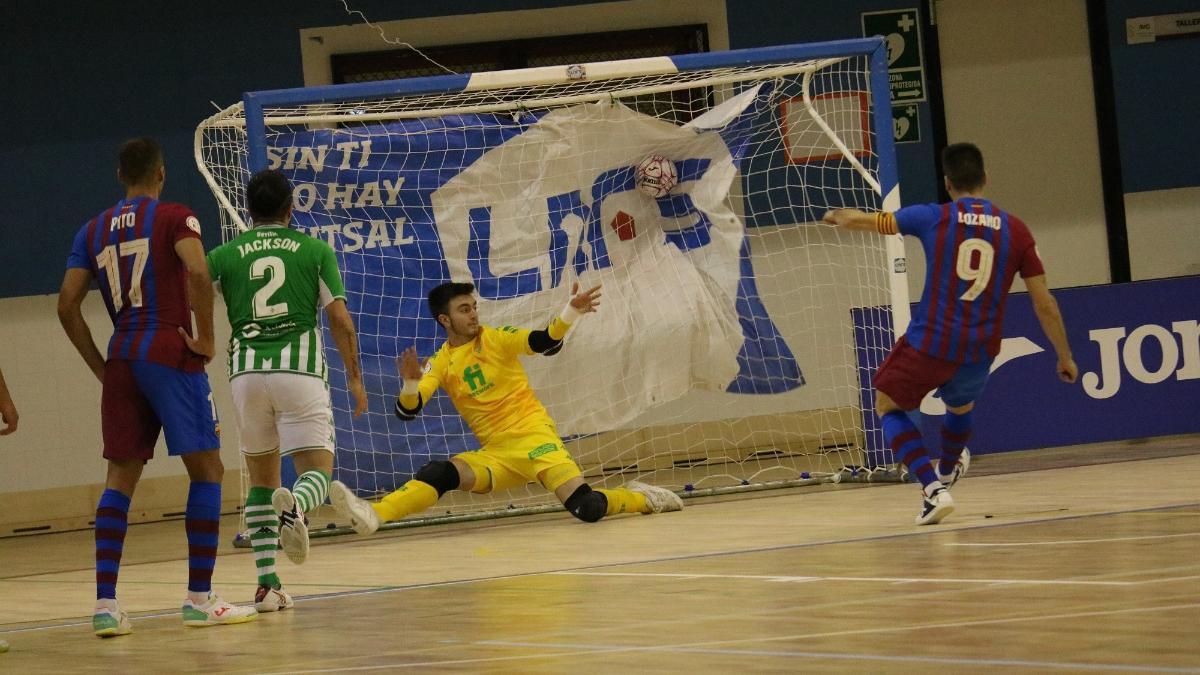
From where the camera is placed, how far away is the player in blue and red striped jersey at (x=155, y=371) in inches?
245

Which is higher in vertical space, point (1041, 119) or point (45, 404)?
point (1041, 119)

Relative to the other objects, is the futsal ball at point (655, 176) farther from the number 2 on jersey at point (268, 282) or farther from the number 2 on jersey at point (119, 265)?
the number 2 on jersey at point (119, 265)

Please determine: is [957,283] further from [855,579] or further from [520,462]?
[520,462]

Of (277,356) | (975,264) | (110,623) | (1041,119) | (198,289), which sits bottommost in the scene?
(110,623)

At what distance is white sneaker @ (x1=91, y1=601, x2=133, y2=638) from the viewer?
609 cm

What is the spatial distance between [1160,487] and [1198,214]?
739 centimetres

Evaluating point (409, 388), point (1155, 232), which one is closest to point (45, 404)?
point (409, 388)

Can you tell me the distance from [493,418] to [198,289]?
3.39m

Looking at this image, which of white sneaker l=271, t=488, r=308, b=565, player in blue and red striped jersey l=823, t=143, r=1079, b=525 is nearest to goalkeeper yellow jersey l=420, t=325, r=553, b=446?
player in blue and red striped jersey l=823, t=143, r=1079, b=525

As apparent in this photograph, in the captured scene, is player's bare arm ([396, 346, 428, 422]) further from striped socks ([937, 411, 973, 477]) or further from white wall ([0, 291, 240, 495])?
white wall ([0, 291, 240, 495])

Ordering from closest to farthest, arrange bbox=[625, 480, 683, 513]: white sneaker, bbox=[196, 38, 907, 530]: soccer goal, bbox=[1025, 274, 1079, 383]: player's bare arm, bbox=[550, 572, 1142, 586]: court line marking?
bbox=[550, 572, 1142, 586]: court line marking < bbox=[1025, 274, 1079, 383]: player's bare arm < bbox=[625, 480, 683, 513]: white sneaker < bbox=[196, 38, 907, 530]: soccer goal

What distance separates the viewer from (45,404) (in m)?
13.3

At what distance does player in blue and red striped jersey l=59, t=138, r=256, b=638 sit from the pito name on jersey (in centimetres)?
351

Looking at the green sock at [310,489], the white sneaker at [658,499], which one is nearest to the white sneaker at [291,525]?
the green sock at [310,489]
